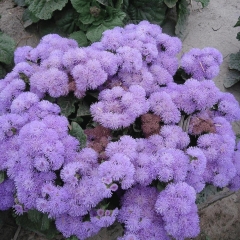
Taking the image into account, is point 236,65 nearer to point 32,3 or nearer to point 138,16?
point 138,16

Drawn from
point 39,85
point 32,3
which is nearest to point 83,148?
point 39,85

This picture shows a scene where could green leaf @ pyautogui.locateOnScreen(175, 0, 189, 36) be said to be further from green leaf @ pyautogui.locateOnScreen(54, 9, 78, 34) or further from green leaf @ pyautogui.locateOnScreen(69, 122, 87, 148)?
green leaf @ pyautogui.locateOnScreen(69, 122, 87, 148)

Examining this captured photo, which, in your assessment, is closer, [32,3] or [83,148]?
[83,148]

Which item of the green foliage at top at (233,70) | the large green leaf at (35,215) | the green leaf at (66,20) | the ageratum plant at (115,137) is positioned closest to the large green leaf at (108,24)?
the green leaf at (66,20)

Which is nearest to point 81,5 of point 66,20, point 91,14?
point 91,14

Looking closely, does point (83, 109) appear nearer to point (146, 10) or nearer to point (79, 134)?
point (79, 134)

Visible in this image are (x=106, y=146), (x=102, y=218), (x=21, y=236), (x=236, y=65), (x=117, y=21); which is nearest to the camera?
(x=102, y=218)

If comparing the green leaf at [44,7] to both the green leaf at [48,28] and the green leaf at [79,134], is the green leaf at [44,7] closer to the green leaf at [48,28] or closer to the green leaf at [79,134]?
the green leaf at [48,28]
